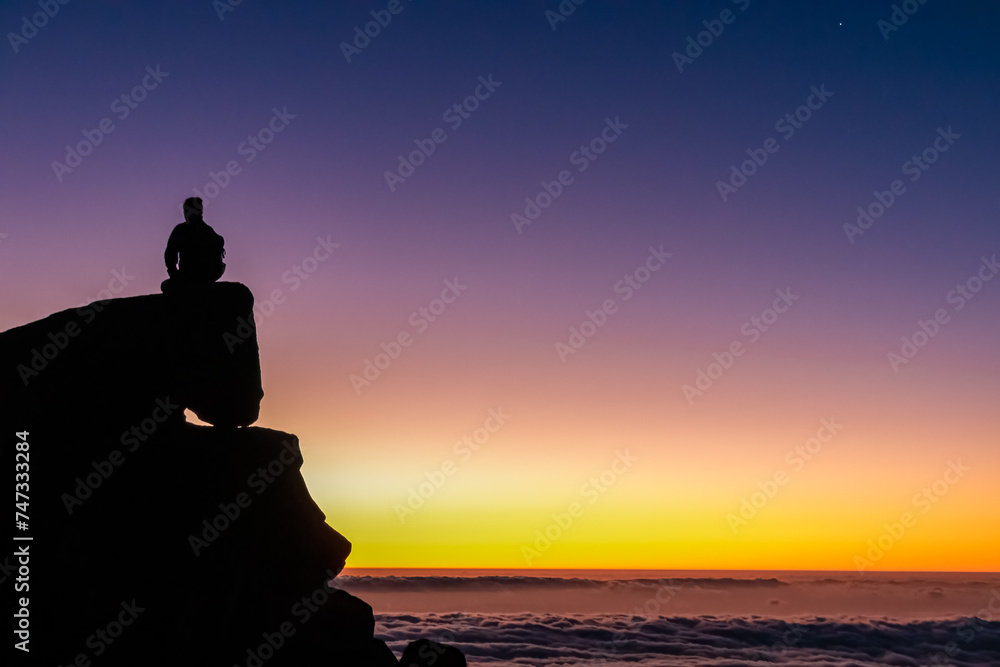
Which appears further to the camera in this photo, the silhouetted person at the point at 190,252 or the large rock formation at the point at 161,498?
the silhouetted person at the point at 190,252

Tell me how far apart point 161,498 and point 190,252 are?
126 inches

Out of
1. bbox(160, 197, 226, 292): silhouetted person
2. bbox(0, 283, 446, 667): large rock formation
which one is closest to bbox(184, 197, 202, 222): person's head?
bbox(160, 197, 226, 292): silhouetted person

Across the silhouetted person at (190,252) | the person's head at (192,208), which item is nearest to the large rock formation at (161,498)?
the silhouetted person at (190,252)

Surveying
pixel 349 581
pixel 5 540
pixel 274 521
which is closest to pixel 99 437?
pixel 5 540

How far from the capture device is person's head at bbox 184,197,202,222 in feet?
34.3

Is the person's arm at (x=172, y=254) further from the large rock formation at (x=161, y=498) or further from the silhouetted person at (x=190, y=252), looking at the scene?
the large rock formation at (x=161, y=498)

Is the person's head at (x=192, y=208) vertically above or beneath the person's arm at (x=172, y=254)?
above

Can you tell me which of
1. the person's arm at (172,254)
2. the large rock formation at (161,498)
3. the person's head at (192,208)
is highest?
the person's head at (192,208)

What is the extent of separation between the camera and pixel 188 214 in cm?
1051

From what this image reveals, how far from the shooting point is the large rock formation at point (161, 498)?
9352 mm

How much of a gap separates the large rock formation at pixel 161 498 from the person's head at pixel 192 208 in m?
1.01

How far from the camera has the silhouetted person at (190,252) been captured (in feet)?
34.3

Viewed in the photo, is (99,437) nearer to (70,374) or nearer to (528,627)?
(70,374)

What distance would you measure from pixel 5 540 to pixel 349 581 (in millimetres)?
70643
